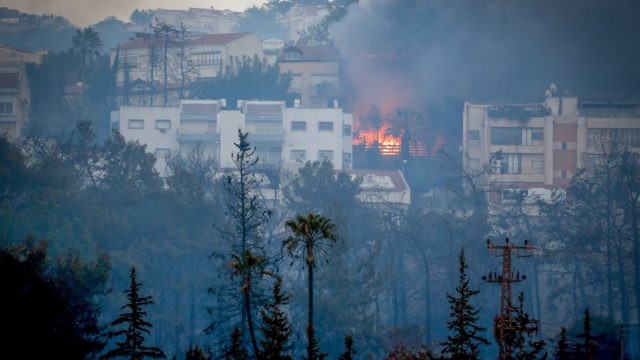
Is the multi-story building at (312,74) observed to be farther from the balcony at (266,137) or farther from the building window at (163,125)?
the building window at (163,125)

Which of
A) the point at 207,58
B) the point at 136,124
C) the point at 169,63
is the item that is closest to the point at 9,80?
the point at 136,124

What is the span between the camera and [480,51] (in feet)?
448

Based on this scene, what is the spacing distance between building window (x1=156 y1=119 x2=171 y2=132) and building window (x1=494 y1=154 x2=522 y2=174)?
107ft

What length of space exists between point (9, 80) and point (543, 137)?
185 ft

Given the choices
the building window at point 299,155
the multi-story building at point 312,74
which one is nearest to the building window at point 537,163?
the building window at point 299,155

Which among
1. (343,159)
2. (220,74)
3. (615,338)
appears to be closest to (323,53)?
(220,74)

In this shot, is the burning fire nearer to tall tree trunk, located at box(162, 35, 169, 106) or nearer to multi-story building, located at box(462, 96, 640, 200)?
multi-story building, located at box(462, 96, 640, 200)

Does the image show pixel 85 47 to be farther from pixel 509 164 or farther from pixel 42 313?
pixel 42 313

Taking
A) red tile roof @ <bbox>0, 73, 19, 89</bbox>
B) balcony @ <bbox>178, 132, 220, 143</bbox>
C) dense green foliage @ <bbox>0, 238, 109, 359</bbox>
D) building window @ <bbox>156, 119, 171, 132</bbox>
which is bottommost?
dense green foliage @ <bbox>0, 238, 109, 359</bbox>

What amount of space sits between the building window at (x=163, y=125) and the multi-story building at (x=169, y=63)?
1204 centimetres

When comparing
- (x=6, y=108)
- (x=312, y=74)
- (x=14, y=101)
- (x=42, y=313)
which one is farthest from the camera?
(x=312, y=74)

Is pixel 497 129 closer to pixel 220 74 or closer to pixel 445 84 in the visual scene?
pixel 445 84

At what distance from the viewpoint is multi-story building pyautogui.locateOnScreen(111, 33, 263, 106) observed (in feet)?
430

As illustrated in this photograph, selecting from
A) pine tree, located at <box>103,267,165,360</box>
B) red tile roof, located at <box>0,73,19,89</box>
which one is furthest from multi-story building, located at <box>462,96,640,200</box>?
pine tree, located at <box>103,267,165,360</box>
